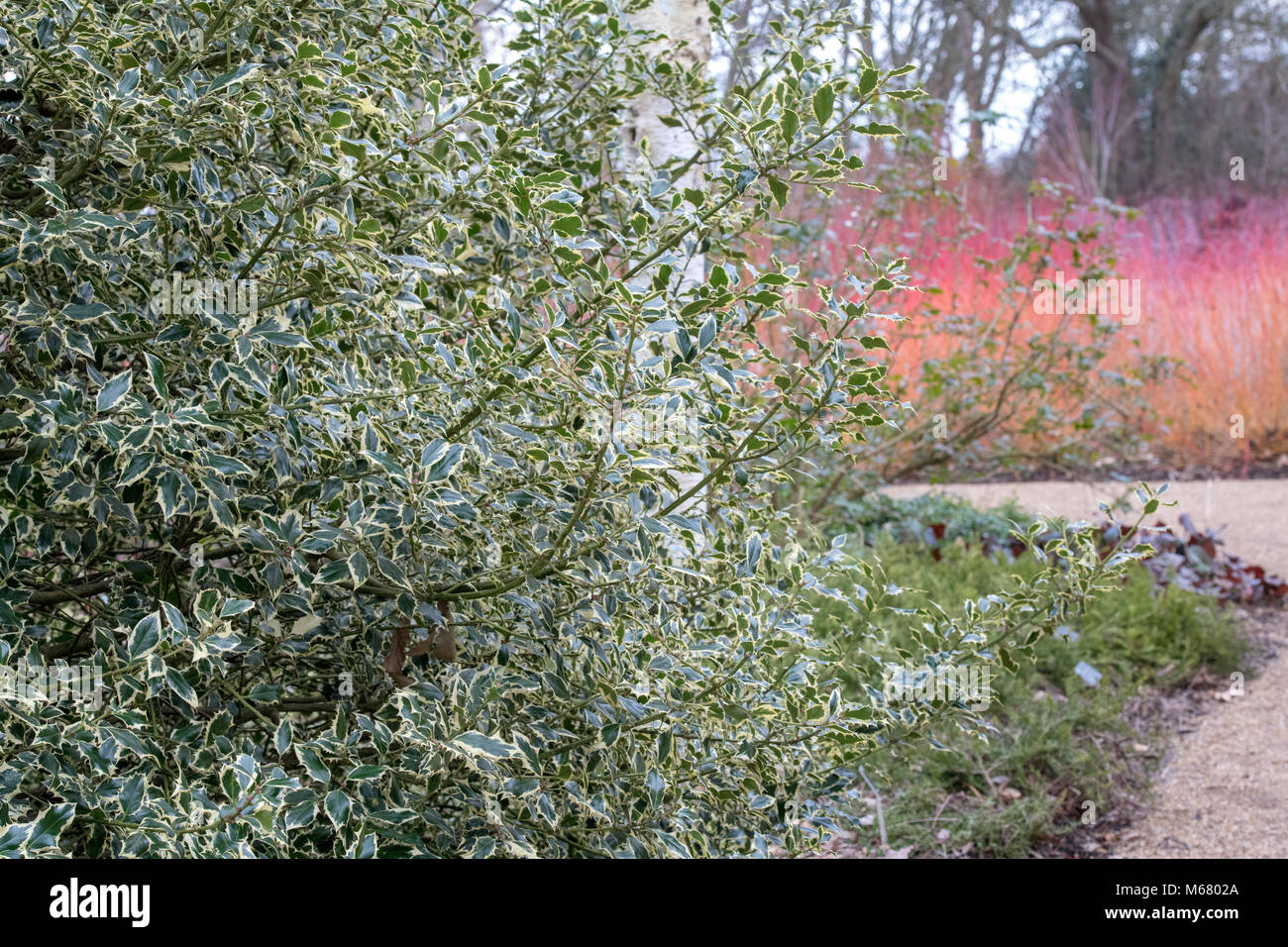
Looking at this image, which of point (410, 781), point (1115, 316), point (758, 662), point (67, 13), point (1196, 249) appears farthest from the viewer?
point (1196, 249)

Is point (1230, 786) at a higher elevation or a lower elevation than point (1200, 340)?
lower

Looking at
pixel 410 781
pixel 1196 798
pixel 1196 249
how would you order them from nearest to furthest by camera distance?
pixel 410 781 < pixel 1196 798 < pixel 1196 249

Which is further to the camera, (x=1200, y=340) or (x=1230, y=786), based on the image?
(x=1200, y=340)

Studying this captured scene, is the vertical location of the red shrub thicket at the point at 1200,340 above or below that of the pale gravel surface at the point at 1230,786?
above

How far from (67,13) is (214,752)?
38.8 inches

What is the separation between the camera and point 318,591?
5.07ft

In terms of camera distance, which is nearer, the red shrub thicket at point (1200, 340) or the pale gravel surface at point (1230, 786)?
the pale gravel surface at point (1230, 786)

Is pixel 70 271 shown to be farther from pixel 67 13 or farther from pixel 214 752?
pixel 214 752

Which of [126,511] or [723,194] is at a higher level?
[723,194]

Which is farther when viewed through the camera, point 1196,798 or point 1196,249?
point 1196,249

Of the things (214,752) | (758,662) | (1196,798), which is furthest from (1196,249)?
(214,752)

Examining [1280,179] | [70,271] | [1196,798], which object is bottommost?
[1196,798]

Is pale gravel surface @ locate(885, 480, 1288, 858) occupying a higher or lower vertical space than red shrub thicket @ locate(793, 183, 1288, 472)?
lower

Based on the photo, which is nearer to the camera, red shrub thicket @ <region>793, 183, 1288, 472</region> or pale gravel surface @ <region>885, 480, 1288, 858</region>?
pale gravel surface @ <region>885, 480, 1288, 858</region>
